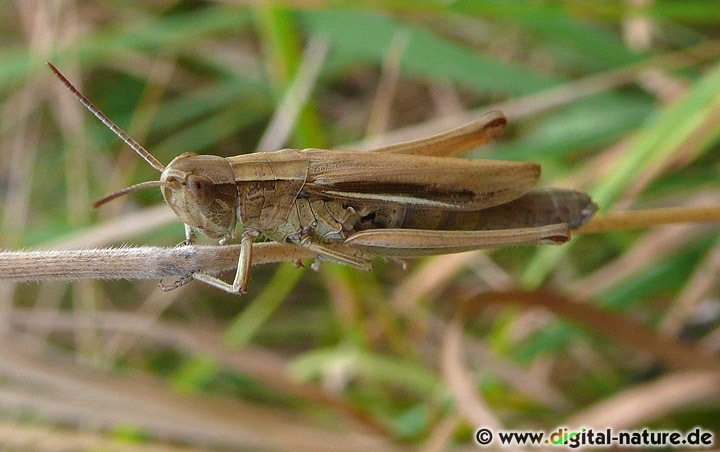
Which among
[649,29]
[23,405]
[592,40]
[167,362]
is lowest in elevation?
[23,405]

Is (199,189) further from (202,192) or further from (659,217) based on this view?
(659,217)

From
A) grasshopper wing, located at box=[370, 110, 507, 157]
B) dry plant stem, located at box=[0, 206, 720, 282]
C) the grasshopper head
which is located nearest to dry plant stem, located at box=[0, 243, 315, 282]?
dry plant stem, located at box=[0, 206, 720, 282]

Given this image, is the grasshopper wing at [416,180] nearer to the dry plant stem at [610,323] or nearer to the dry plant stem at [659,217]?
the dry plant stem at [659,217]

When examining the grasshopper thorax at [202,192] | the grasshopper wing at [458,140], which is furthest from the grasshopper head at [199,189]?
the grasshopper wing at [458,140]

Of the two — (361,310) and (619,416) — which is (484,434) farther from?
(361,310)

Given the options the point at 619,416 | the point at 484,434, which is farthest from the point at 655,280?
the point at 484,434
